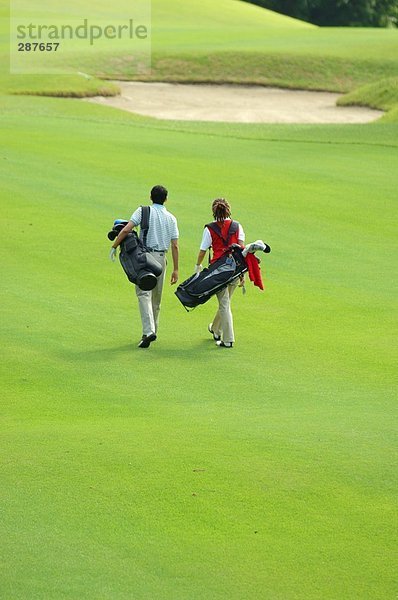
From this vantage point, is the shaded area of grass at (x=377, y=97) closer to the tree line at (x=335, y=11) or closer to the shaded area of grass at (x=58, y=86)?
the shaded area of grass at (x=58, y=86)

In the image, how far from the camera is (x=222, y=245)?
51.0 ft

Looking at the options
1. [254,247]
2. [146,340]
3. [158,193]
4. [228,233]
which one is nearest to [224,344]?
[146,340]

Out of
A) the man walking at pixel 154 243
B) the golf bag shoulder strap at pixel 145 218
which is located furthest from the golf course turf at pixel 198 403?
the golf bag shoulder strap at pixel 145 218

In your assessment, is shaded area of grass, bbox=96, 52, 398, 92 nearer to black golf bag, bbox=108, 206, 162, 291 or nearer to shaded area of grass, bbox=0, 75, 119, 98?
shaded area of grass, bbox=0, 75, 119, 98

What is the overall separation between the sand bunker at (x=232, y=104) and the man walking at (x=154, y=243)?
2502 centimetres

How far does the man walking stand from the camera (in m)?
15.1

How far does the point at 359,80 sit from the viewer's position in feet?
159

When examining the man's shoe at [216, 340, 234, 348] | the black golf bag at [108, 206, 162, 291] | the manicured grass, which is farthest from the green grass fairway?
the manicured grass

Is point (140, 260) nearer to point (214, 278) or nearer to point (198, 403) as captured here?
point (214, 278)

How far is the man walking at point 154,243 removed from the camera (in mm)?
15102

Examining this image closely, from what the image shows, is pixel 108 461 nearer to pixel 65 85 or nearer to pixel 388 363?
pixel 388 363

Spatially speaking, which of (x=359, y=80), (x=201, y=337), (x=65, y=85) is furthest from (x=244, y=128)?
(x=201, y=337)

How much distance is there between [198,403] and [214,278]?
291cm

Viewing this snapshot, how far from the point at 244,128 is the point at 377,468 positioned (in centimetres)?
2459
